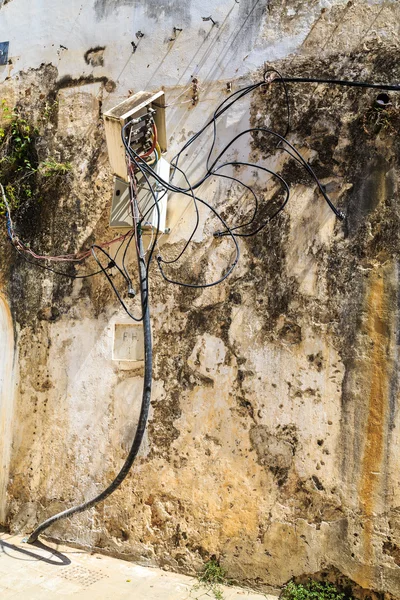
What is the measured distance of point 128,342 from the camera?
5043mm

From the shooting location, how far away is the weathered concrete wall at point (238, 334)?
425cm

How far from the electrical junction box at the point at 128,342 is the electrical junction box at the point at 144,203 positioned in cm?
87

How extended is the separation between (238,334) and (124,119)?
1939 millimetres

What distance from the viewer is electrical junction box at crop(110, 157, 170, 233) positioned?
191 inches

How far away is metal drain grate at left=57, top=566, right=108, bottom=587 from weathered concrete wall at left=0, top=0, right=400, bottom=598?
29 cm

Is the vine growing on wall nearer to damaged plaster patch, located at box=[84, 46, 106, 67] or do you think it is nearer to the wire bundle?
damaged plaster patch, located at box=[84, 46, 106, 67]

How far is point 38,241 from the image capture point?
5551 millimetres

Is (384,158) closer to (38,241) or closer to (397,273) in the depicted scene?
(397,273)

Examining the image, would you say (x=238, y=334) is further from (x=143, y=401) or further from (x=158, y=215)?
(x=158, y=215)

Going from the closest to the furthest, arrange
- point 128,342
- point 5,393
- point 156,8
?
point 128,342 < point 156,8 < point 5,393

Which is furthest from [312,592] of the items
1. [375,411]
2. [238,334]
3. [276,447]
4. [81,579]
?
[238,334]


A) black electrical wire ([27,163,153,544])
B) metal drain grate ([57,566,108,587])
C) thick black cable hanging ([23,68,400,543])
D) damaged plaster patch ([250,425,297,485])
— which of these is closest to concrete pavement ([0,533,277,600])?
metal drain grate ([57,566,108,587])

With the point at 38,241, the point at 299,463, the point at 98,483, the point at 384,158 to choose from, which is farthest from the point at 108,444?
the point at 384,158

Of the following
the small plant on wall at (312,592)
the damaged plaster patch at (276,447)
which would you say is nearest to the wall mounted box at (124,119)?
the damaged plaster patch at (276,447)
